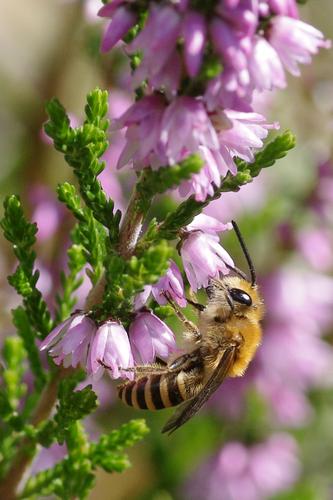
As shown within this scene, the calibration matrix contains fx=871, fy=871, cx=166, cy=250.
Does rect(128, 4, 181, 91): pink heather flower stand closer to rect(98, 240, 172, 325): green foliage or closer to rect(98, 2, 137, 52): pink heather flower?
rect(98, 2, 137, 52): pink heather flower

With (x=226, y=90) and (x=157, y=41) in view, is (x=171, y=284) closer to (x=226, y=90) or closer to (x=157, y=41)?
(x=226, y=90)

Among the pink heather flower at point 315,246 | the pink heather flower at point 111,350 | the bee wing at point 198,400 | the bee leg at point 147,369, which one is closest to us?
the pink heather flower at point 111,350

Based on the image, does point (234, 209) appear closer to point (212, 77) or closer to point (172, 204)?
point (172, 204)

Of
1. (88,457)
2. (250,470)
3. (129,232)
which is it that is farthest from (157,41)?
(250,470)

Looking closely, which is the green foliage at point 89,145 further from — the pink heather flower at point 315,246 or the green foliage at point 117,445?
the pink heather flower at point 315,246

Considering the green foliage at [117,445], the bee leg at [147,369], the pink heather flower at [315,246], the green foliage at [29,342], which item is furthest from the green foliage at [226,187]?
the pink heather flower at [315,246]

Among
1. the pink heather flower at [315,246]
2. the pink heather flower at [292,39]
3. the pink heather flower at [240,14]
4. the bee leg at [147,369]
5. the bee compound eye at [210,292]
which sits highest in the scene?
the pink heather flower at [240,14]
